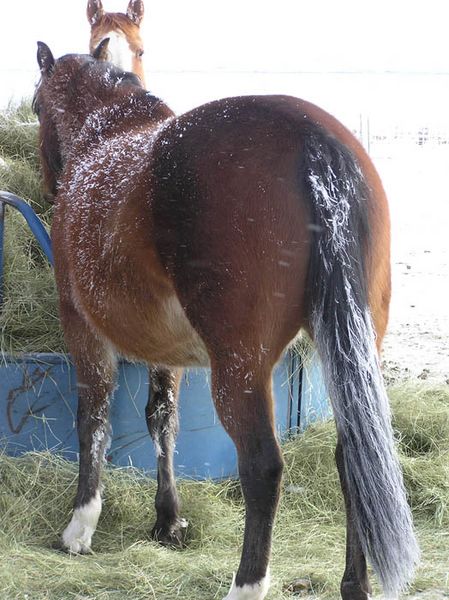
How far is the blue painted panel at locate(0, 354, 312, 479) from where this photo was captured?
3.68m

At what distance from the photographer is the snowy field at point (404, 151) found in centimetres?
611

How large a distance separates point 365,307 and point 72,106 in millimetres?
1973

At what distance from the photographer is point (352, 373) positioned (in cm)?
234

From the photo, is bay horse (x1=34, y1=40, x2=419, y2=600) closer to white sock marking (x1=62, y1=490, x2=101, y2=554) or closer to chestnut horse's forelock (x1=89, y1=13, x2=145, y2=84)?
white sock marking (x1=62, y1=490, x2=101, y2=554)

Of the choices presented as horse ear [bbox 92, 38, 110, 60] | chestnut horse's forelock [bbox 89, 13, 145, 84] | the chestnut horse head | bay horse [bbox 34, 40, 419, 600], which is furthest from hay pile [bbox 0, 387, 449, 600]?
chestnut horse's forelock [bbox 89, 13, 145, 84]

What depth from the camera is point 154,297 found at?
269cm

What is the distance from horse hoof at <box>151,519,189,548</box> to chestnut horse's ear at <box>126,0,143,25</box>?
409 centimetres

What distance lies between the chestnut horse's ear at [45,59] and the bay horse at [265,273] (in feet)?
4.26

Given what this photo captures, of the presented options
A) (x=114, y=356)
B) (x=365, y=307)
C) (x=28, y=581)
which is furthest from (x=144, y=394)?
(x=365, y=307)

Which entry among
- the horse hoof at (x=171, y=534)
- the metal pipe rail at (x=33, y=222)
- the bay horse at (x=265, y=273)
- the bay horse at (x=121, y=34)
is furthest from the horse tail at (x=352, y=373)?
the bay horse at (x=121, y=34)

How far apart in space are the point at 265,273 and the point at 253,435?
0.50 metres

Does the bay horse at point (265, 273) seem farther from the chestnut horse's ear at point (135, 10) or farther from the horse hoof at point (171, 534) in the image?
the chestnut horse's ear at point (135, 10)

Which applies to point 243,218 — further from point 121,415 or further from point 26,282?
point 26,282

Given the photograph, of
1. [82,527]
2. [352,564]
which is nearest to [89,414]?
[82,527]
